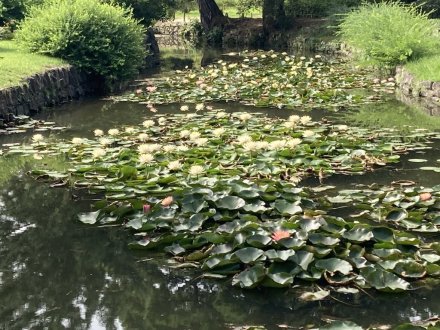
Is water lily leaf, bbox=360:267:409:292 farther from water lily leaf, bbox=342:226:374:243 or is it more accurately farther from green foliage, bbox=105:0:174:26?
green foliage, bbox=105:0:174:26

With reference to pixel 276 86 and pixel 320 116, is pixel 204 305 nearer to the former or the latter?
pixel 320 116

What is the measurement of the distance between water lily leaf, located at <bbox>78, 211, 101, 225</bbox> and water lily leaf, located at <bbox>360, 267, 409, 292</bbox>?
6.78ft

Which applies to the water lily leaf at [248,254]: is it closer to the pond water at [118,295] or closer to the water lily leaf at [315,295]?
the pond water at [118,295]

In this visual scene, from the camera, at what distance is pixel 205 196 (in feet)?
13.7

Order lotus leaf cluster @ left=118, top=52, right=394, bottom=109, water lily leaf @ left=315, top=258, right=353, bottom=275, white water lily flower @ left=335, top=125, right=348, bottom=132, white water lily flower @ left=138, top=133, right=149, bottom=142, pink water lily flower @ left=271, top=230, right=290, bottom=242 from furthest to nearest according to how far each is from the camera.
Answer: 1. lotus leaf cluster @ left=118, top=52, right=394, bottom=109
2. white water lily flower @ left=335, top=125, right=348, bottom=132
3. white water lily flower @ left=138, top=133, right=149, bottom=142
4. pink water lily flower @ left=271, top=230, right=290, bottom=242
5. water lily leaf @ left=315, top=258, right=353, bottom=275

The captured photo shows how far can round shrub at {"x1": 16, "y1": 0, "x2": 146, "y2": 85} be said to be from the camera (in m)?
11.3

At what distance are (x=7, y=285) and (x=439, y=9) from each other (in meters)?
22.0

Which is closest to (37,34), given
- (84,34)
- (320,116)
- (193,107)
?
(84,34)

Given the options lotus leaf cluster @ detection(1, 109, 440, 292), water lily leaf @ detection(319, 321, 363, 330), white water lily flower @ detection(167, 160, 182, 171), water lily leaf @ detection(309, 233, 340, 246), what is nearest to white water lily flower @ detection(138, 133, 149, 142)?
lotus leaf cluster @ detection(1, 109, 440, 292)

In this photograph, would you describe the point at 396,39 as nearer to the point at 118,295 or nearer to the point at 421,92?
the point at 421,92

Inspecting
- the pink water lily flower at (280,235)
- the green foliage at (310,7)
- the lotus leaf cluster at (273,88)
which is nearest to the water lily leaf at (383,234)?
the pink water lily flower at (280,235)

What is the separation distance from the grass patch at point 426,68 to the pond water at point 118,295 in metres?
7.56

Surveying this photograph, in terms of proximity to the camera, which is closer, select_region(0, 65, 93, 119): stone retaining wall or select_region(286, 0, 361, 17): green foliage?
select_region(0, 65, 93, 119): stone retaining wall

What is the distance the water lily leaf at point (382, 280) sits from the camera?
314 cm
